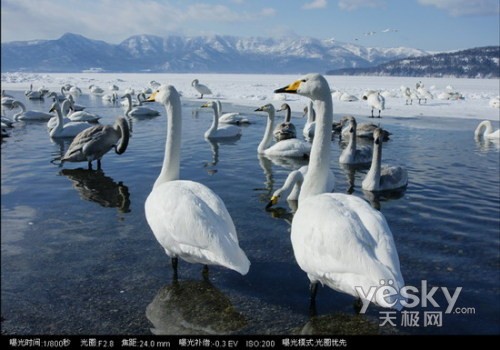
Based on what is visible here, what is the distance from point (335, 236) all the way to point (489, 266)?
318 centimetres

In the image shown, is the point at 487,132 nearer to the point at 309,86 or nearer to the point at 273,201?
the point at 273,201

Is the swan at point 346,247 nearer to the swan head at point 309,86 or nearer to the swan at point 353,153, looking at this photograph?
the swan head at point 309,86

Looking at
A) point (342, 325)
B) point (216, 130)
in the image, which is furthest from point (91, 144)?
point (342, 325)

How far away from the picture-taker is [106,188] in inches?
378

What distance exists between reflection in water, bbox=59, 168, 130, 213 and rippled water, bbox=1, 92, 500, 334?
3cm

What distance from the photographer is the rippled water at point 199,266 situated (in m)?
4.47

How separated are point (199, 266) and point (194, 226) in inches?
53.8

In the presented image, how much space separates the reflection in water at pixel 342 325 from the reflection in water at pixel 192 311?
2.33 feet

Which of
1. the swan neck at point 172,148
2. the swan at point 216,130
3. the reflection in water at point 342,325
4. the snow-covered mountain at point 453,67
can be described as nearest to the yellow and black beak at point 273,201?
the swan neck at point 172,148

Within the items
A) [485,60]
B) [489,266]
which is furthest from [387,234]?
[485,60]

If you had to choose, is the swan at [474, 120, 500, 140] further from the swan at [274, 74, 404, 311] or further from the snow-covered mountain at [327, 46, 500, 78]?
the snow-covered mountain at [327, 46, 500, 78]

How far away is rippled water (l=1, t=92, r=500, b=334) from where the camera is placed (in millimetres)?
4469

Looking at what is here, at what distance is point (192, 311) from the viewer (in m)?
4.67
